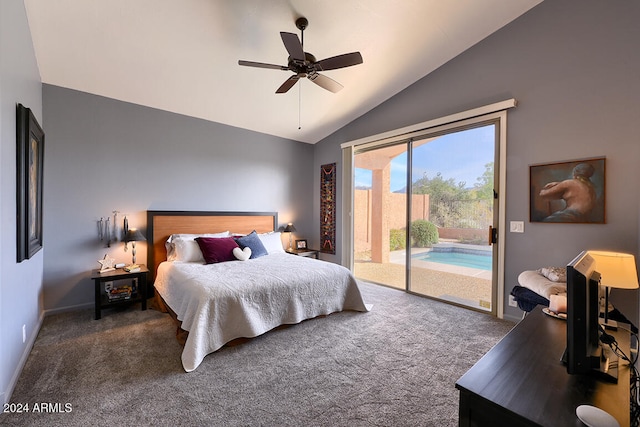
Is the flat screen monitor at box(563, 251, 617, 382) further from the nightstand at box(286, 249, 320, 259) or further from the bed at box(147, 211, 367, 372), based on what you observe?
the nightstand at box(286, 249, 320, 259)

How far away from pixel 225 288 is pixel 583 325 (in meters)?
2.28

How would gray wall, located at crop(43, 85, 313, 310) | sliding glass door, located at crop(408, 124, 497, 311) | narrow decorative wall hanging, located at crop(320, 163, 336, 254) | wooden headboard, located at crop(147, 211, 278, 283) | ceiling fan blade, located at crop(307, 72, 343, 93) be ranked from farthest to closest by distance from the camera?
narrow decorative wall hanging, located at crop(320, 163, 336, 254), wooden headboard, located at crop(147, 211, 278, 283), sliding glass door, located at crop(408, 124, 497, 311), gray wall, located at crop(43, 85, 313, 310), ceiling fan blade, located at crop(307, 72, 343, 93)

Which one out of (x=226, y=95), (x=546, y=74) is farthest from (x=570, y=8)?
(x=226, y=95)

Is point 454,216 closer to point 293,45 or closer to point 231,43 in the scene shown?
point 293,45

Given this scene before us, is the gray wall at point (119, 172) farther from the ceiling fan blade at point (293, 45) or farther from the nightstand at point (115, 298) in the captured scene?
the ceiling fan blade at point (293, 45)

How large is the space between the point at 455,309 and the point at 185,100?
4.43 m

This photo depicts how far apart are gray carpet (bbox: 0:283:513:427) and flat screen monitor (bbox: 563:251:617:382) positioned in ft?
3.06

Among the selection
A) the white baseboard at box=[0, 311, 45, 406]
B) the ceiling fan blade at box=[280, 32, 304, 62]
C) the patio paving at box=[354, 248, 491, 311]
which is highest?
the ceiling fan blade at box=[280, 32, 304, 62]

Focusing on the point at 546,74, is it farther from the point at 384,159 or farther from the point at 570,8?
the point at 384,159

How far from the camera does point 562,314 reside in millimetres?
1466

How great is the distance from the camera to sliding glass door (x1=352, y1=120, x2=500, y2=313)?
10.8 feet

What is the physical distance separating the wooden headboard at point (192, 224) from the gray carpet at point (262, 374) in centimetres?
95

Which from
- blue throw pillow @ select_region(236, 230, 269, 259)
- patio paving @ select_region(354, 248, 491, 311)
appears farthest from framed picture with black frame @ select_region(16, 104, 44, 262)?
patio paving @ select_region(354, 248, 491, 311)

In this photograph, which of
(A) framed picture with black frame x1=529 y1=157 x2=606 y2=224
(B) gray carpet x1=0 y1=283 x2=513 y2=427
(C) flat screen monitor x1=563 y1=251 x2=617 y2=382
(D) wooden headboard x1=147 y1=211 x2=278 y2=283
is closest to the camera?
(C) flat screen monitor x1=563 y1=251 x2=617 y2=382
